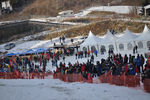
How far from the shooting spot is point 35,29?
61125 millimetres

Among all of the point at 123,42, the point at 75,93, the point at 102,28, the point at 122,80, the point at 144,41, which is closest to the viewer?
the point at 75,93

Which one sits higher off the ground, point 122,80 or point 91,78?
point 122,80

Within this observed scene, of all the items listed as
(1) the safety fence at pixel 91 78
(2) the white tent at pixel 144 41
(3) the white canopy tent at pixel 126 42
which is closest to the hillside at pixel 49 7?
(3) the white canopy tent at pixel 126 42

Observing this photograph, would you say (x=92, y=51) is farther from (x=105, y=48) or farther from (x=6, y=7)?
(x=6, y=7)

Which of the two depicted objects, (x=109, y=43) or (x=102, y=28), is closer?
(x=109, y=43)

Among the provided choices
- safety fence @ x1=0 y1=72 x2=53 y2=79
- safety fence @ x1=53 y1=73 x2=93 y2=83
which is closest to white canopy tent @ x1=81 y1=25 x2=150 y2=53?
safety fence @ x1=0 y1=72 x2=53 y2=79

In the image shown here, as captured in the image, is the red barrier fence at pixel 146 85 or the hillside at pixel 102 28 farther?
the hillside at pixel 102 28

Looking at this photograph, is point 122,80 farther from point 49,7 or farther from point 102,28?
point 49,7

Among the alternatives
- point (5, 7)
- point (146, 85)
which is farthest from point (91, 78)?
point (5, 7)

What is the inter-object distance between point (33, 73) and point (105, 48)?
10.5m

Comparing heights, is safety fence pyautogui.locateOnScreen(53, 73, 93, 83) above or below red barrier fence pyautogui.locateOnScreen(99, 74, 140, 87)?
below

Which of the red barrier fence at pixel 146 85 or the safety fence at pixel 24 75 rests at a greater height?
the red barrier fence at pixel 146 85

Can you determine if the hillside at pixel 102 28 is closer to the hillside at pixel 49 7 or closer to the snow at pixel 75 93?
the snow at pixel 75 93

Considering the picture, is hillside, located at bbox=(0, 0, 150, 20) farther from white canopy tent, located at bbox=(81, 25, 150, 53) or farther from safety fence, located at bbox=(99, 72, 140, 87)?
safety fence, located at bbox=(99, 72, 140, 87)
